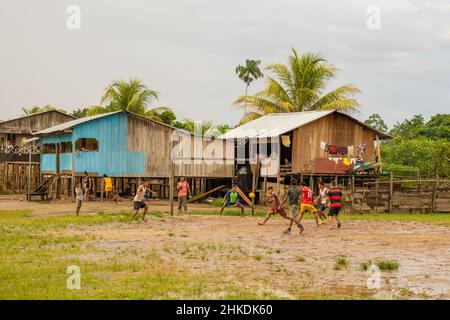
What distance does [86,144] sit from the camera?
41.2 metres

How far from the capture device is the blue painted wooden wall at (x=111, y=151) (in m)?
37.6

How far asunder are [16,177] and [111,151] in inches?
445

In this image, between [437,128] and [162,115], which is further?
[437,128]

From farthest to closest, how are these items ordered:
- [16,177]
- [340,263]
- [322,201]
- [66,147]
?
[16,177]
[66,147]
[322,201]
[340,263]

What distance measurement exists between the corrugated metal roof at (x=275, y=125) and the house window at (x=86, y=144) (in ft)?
26.0

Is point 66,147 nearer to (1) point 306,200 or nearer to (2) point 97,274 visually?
(1) point 306,200

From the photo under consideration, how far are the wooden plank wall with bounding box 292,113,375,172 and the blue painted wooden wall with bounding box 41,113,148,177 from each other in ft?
27.6

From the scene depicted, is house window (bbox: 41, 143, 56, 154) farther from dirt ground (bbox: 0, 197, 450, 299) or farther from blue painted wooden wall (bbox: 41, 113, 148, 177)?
dirt ground (bbox: 0, 197, 450, 299)

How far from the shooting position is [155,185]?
42.2m

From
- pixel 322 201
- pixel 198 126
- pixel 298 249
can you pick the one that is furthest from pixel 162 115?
pixel 298 249
